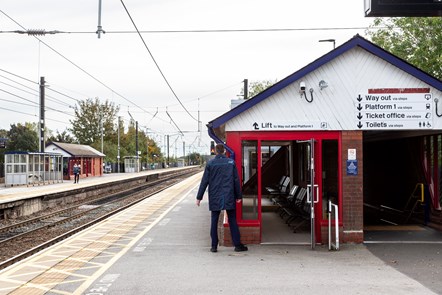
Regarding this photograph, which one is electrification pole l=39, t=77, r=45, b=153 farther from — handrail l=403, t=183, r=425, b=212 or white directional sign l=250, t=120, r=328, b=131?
white directional sign l=250, t=120, r=328, b=131

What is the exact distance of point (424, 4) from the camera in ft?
20.0

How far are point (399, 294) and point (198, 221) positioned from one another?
8.62 metres

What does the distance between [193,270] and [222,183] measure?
6.52ft

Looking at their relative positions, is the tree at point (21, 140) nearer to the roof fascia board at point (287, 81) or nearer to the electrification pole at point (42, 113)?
the electrification pole at point (42, 113)

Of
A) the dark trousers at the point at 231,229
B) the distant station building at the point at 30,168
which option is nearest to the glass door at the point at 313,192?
the dark trousers at the point at 231,229

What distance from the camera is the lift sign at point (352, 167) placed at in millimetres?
10016

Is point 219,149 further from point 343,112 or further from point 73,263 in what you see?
point 73,263

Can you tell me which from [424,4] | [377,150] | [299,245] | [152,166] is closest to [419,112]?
[299,245]

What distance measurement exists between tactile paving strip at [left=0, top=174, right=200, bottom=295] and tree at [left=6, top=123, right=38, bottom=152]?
199 feet

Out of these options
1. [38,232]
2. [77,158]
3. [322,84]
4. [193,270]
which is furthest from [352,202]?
[77,158]

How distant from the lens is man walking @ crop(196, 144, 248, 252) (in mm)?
9281

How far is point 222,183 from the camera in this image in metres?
9.38

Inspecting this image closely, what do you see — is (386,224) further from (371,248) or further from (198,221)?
(198,221)

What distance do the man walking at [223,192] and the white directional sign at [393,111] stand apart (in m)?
2.55
